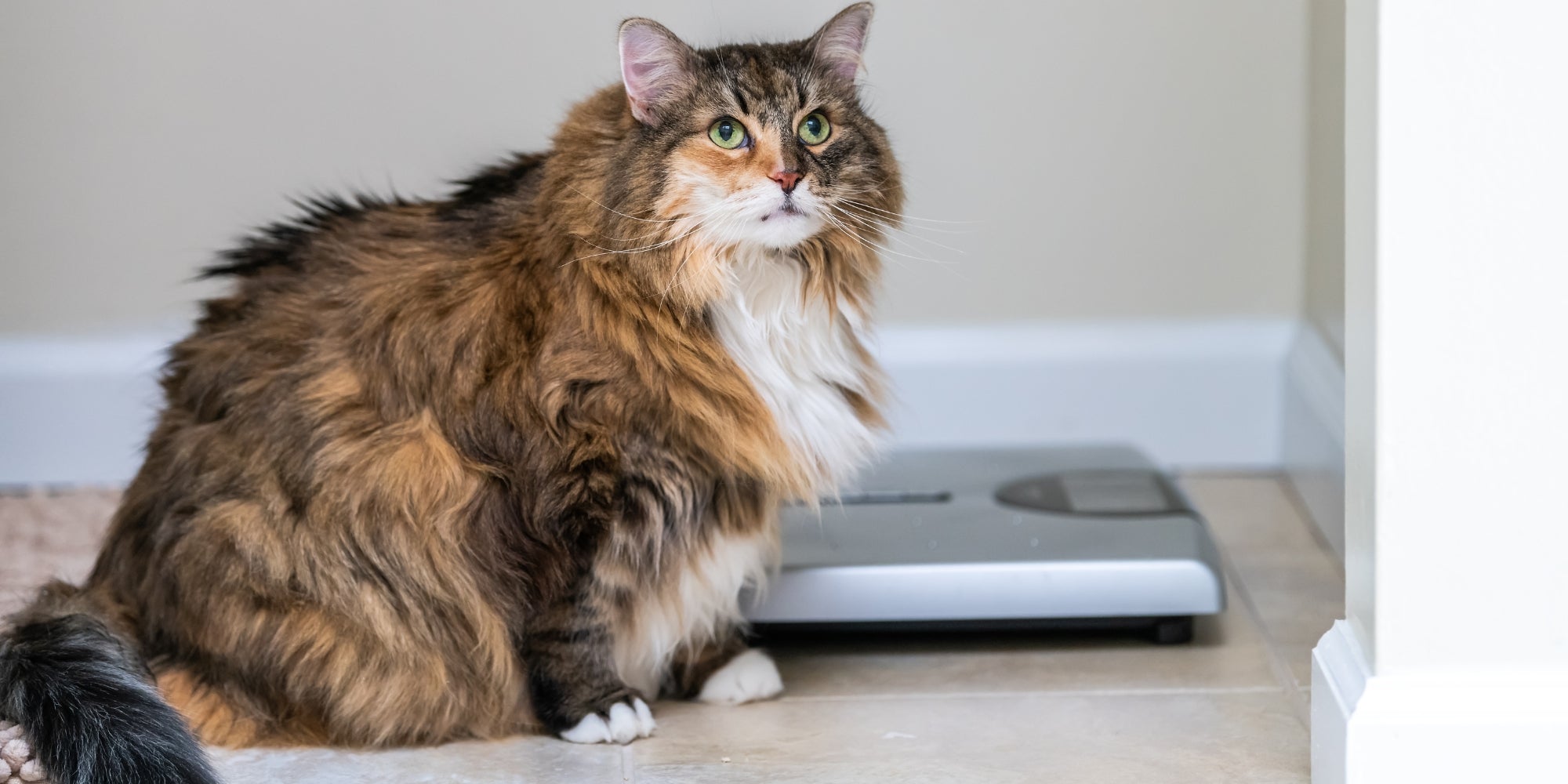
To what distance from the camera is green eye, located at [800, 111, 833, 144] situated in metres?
1.55

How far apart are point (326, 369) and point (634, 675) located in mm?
503

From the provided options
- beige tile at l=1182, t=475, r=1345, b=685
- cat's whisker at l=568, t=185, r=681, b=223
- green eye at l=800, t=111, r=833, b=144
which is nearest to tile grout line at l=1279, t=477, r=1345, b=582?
beige tile at l=1182, t=475, r=1345, b=685

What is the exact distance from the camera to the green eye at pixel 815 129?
1.55m

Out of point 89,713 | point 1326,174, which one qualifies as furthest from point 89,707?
point 1326,174

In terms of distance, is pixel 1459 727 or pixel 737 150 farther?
pixel 737 150

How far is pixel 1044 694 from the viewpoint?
1742mm

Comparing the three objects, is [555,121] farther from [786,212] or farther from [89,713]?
[89,713]

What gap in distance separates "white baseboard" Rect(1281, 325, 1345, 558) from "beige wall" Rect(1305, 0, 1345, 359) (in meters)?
0.05

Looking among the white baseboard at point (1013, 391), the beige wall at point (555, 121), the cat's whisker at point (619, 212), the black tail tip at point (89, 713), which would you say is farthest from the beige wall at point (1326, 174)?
the black tail tip at point (89, 713)

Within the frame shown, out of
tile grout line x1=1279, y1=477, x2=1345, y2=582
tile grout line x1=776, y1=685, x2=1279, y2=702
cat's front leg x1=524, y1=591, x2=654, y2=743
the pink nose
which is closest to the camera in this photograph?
the pink nose

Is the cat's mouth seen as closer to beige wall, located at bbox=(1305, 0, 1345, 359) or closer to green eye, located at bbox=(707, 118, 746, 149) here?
green eye, located at bbox=(707, 118, 746, 149)

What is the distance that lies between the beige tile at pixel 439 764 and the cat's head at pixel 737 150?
557 mm

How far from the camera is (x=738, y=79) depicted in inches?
60.5

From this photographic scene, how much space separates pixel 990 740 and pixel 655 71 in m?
0.81
